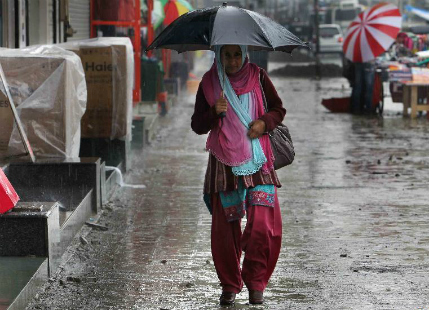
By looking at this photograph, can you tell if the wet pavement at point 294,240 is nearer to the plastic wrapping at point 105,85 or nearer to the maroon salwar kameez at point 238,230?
the maroon salwar kameez at point 238,230

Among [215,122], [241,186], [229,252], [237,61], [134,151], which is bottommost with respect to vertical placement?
[134,151]

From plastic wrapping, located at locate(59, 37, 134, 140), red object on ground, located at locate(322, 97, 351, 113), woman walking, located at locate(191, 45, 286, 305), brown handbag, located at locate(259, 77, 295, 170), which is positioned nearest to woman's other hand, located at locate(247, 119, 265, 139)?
woman walking, located at locate(191, 45, 286, 305)

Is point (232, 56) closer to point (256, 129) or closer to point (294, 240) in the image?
point (256, 129)

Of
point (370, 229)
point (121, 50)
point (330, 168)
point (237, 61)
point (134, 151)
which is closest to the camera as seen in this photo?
point (237, 61)

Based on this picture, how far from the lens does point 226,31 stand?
591 centimetres

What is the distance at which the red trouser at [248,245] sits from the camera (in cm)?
611

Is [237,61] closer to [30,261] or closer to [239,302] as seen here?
[239,302]

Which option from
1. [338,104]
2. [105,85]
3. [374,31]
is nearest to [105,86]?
[105,85]

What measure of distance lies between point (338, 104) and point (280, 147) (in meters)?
15.7

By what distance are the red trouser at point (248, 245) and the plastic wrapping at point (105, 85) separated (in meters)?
5.15

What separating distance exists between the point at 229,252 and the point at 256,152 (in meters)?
0.64

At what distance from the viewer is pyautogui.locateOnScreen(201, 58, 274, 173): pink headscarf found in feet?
20.2

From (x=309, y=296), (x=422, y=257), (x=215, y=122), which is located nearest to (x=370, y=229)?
(x=422, y=257)

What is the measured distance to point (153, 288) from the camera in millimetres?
6621
